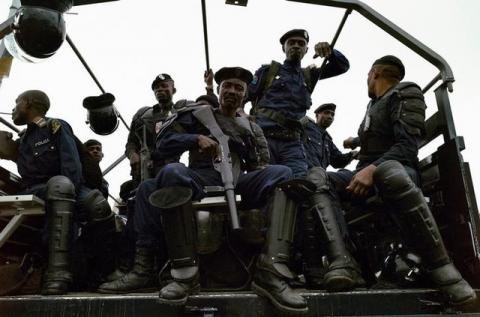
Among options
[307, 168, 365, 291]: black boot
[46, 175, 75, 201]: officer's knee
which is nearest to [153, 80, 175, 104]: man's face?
[46, 175, 75, 201]: officer's knee

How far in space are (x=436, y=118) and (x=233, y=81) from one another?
141 cm

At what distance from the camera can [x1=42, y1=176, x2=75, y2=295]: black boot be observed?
102 inches

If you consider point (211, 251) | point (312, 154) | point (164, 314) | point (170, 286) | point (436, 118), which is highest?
point (312, 154)

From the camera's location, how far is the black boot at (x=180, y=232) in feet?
7.39

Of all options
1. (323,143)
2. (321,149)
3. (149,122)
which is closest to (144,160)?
(149,122)

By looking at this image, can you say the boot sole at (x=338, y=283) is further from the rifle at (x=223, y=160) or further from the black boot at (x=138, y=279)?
the black boot at (x=138, y=279)

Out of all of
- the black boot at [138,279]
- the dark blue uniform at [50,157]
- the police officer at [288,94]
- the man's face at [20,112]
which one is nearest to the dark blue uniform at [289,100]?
the police officer at [288,94]

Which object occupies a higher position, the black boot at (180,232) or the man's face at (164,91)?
the man's face at (164,91)

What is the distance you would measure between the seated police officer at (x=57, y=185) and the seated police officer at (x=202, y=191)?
1.51 ft

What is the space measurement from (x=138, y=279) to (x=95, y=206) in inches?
29.5

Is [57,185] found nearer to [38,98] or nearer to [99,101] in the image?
[38,98]

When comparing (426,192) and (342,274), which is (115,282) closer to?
(342,274)

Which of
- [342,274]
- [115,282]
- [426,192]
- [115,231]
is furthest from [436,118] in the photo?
[115,231]

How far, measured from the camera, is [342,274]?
224 centimetres
